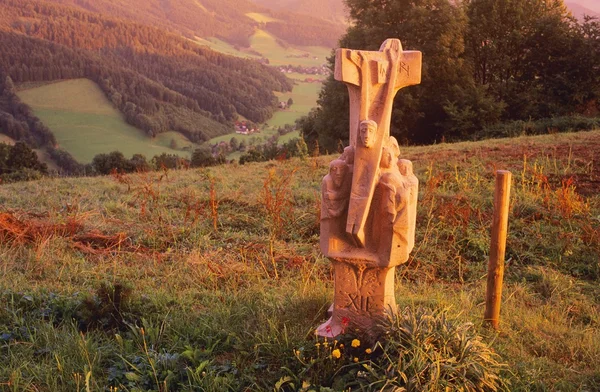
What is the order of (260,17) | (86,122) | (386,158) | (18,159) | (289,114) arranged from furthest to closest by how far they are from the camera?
1. (260,17)
2. (289,114)
3. (86,122)
4. (18,159)
5. (386,158)

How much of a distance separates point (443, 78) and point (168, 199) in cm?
1547

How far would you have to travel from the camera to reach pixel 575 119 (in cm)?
1750

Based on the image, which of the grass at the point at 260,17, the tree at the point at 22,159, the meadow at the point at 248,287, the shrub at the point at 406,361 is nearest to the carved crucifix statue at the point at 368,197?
the shrub at the point at 406,361

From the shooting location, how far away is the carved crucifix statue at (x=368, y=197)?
12.5ft

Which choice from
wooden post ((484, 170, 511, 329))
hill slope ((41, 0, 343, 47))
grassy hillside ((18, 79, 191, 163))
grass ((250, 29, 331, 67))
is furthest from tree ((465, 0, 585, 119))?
hill slope ((41, 0, 343, 47))

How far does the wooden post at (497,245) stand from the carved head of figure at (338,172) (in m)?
1.36

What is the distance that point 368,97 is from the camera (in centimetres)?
393

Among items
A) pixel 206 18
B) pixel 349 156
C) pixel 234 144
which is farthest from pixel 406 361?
pixel 206 18

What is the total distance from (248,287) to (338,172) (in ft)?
7.03

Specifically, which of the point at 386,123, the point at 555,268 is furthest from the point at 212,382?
the point at 555,268

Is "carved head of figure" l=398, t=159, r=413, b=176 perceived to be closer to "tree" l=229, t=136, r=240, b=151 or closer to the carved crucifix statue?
the carved crucifix statue

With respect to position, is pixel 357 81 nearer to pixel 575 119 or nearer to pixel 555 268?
pixel 555 268

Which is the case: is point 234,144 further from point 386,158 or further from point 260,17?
point 260,17

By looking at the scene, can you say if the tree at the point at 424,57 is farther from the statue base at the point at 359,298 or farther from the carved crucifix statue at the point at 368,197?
the statue base at the point at 359,298
